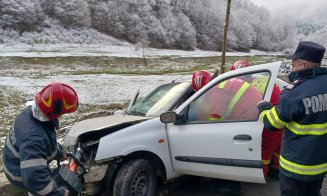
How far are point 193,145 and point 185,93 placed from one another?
111 cm

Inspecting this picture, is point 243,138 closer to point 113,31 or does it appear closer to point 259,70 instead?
point 259,70

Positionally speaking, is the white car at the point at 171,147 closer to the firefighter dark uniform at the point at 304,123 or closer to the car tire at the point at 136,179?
the car tire at the point at 136,179

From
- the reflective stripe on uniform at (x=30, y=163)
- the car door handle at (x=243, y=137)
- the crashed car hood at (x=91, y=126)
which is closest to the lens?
the reflective stripe on uniform at (x=30, y=163)

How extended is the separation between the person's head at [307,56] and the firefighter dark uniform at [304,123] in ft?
0.21

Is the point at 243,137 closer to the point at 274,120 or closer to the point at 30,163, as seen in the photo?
the point at 274,120

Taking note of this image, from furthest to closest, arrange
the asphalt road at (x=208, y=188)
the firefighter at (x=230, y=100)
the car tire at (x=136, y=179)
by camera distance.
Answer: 1. the asphalt road at (x=208, y=188)
2. the firefighter at (x=230, y=100)
3. the car tire at (x=136, y=179)

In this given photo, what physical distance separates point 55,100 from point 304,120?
6.50 ft

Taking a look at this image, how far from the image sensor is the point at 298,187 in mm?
2984

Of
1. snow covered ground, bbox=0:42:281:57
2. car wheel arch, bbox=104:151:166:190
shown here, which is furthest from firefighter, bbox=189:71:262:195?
snow covered ground, bbox=0:42:281:57

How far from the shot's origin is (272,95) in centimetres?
398

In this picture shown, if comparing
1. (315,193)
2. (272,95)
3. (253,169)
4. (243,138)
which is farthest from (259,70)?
(315,193)

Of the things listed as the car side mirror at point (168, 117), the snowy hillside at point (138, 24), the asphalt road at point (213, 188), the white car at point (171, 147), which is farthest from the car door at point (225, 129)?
the snowy hillside at point (138, 24)

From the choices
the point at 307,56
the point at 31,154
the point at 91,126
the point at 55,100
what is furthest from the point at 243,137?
the point at 31,154

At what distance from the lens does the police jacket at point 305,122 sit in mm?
2775
